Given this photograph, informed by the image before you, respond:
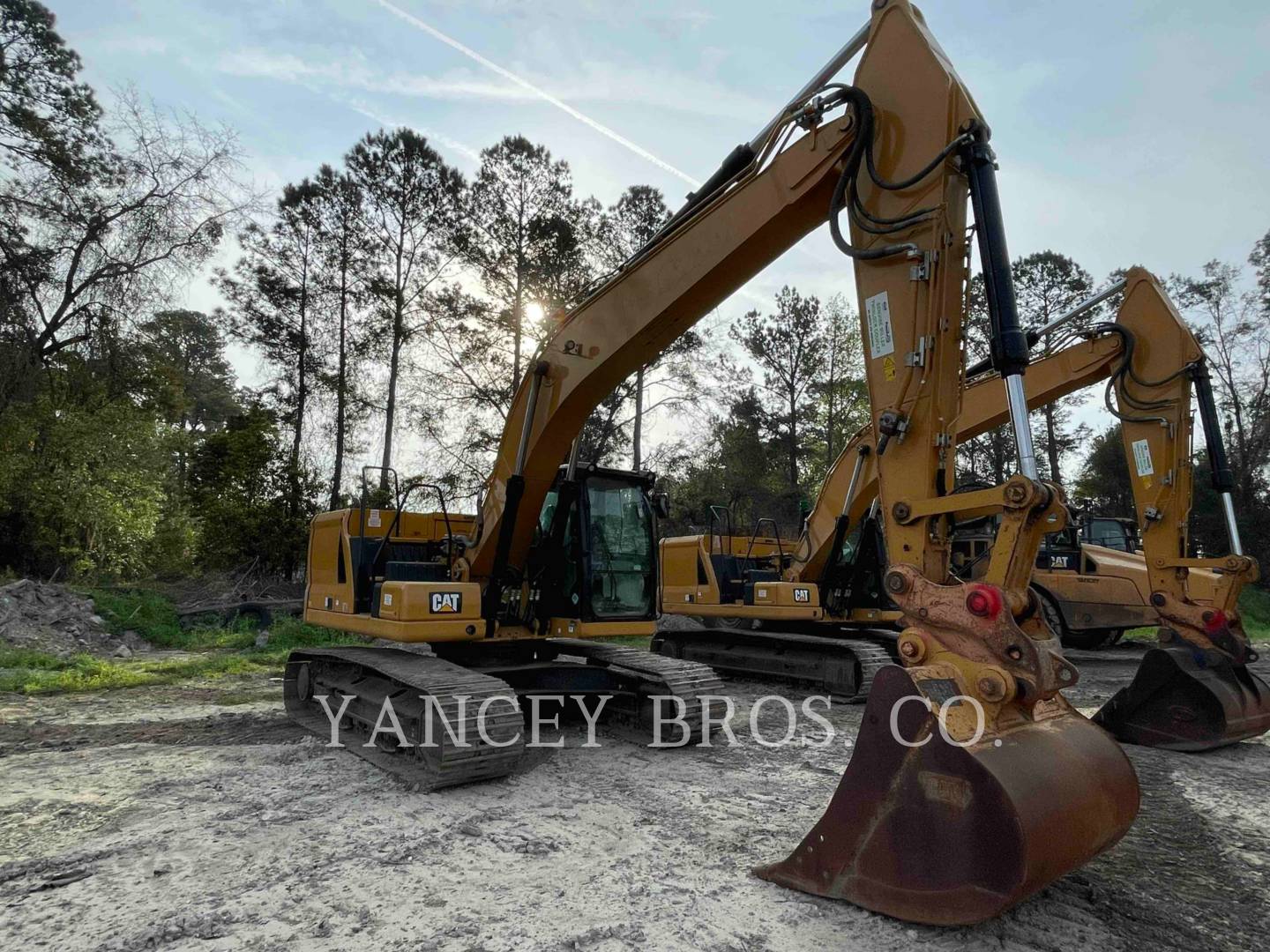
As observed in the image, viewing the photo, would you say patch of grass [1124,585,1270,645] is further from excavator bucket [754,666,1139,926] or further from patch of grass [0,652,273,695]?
patch of grass [0,652,273,695]

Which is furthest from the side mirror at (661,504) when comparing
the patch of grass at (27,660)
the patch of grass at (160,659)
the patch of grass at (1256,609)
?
the patch of grass at (1256,609)

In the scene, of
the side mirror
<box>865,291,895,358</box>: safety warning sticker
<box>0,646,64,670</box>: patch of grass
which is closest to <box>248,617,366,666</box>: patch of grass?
<box>0,646,64,670</box>: patch of grass

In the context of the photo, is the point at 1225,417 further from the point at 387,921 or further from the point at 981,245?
the point at 387,921

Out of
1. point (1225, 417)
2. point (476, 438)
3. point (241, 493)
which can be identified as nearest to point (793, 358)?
point (476, 438)

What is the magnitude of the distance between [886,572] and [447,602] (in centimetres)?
314

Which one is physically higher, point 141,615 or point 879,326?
point 879,326

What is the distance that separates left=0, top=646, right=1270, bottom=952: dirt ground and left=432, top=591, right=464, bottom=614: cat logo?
3.81ft

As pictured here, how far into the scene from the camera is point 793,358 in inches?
1171

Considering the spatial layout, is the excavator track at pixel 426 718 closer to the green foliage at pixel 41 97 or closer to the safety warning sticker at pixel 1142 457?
the safety warning sticker at pixel 1142 457

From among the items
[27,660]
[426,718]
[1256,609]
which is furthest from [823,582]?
[1256,609]

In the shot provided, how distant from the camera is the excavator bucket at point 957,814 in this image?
2934 millimetres

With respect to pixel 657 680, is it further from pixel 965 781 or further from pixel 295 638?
pixel 295 638

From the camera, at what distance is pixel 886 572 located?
3.98 m

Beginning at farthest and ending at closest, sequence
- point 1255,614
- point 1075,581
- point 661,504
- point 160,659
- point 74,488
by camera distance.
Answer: point 1255,614
point 74,488
point 1075,581
point 160,659
point 661,504
